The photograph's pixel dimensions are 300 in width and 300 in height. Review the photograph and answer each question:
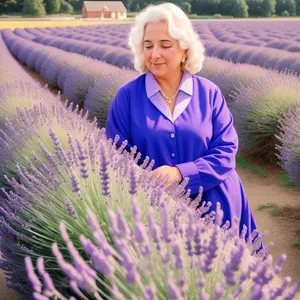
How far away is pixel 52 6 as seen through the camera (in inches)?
2589

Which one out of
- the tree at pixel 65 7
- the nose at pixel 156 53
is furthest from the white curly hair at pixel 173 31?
the tree at pixel 65 7

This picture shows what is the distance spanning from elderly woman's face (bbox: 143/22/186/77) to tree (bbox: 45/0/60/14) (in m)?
66.3

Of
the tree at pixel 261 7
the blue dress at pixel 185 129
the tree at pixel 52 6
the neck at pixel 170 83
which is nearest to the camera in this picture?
the blue dress at pixel 185 129

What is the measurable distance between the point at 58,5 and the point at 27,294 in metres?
68.2

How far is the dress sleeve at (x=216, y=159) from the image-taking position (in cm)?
251

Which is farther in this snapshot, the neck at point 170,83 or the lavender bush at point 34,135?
the lavender bush at point 34,135

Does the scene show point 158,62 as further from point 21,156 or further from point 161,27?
point 21,156

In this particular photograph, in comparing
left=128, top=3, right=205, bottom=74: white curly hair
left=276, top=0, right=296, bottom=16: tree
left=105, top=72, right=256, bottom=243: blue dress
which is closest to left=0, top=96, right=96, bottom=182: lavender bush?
left=105, top=72, right=256, bottom=243: blue dress

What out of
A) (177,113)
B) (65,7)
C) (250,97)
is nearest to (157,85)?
(177,113)

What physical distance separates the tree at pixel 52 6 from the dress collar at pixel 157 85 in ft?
A: 217

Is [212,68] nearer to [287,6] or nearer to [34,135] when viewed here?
[34,135]

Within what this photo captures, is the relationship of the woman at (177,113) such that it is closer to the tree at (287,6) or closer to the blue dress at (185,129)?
the blue dress at (185,129)

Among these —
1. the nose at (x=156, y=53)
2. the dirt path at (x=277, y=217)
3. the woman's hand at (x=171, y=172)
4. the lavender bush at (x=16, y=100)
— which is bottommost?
the dirt path at (x=277, y=217)

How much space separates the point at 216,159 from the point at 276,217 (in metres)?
1.68
